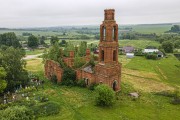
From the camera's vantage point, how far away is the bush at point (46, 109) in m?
26.0

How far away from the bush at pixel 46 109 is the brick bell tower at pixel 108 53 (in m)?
9.07

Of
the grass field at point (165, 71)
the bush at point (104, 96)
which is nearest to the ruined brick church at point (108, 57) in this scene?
the bush at point (104, 96)

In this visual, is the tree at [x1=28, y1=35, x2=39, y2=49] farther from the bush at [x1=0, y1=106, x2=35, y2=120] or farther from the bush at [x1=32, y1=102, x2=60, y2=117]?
the bush at [x1=0, y1=106, x2=35, y2=120]

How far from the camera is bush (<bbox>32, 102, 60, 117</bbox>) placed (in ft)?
85.4

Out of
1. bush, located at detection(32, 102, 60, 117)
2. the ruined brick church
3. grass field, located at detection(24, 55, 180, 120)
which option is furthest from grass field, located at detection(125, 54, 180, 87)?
bush, located at detection(32, 102, 60, 117)

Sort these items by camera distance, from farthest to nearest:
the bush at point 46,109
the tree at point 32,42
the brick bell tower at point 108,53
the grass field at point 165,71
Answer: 1. the tree at point 32,42
2. the grass field at point 165,71
3. the brick bell tower at point 108,53
4. the bush at point 46,109

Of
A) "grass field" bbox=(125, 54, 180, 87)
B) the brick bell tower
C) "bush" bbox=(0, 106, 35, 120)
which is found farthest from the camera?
"grass field" bbox=(125, 54, 180, 87)

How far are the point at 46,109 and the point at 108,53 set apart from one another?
42.1 feet

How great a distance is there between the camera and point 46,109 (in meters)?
27.0

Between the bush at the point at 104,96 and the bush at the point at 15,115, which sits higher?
the bush at the point at 15,115

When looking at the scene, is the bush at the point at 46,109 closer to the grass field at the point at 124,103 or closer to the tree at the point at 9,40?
the grass field at the point at 124,103

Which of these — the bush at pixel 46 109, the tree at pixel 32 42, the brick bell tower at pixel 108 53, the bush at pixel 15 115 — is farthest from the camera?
the tree at pixel 32 42

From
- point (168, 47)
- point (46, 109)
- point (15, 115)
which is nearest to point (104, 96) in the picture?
point (46, 109)

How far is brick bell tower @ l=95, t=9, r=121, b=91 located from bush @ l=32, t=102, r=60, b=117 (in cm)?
907
